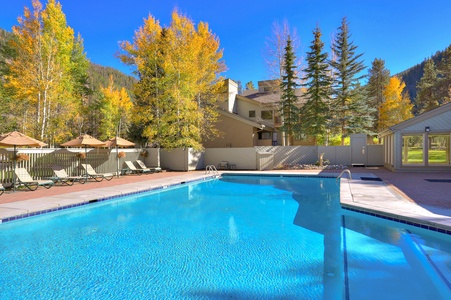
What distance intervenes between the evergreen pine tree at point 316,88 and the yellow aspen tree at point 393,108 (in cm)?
1219

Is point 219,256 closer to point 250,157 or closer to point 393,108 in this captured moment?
point 250,157

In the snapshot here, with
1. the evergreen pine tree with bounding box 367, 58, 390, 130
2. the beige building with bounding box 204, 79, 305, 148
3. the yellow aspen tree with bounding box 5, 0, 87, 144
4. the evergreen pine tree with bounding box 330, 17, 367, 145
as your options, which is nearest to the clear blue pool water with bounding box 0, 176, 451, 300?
the yellow aspen tree with bounding box 5, 0, 87, 144

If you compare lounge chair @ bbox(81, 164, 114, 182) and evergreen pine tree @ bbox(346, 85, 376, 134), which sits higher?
evergreen pine tree @ bbox(346, 85, 376, 134)

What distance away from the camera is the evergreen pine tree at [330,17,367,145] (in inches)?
910

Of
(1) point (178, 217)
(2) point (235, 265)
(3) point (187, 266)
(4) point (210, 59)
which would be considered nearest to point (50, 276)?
(3) point (187, 266)

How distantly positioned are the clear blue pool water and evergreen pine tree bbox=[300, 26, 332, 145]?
48.8ft

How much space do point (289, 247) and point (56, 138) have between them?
61.9 feet

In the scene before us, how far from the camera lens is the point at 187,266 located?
429 centimetres

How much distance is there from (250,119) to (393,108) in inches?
640

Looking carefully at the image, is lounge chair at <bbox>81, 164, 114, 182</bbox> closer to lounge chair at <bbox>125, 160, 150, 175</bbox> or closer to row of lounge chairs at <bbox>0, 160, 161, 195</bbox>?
row of lounge chairs at <bbox>0, 160, 161, 195</bbox>

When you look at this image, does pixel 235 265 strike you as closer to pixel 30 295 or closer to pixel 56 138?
pixel 30 295

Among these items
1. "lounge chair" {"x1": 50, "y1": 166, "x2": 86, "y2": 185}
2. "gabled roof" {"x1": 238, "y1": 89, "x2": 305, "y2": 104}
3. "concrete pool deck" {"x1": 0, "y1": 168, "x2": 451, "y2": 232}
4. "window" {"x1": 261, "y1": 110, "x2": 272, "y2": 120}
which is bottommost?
"concrete pool deck" {"x1": 0, "y1": 168, "x2": 451, "y2": 232}

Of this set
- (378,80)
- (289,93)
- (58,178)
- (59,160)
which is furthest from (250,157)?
(378,80)

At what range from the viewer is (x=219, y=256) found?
4.71 metres
